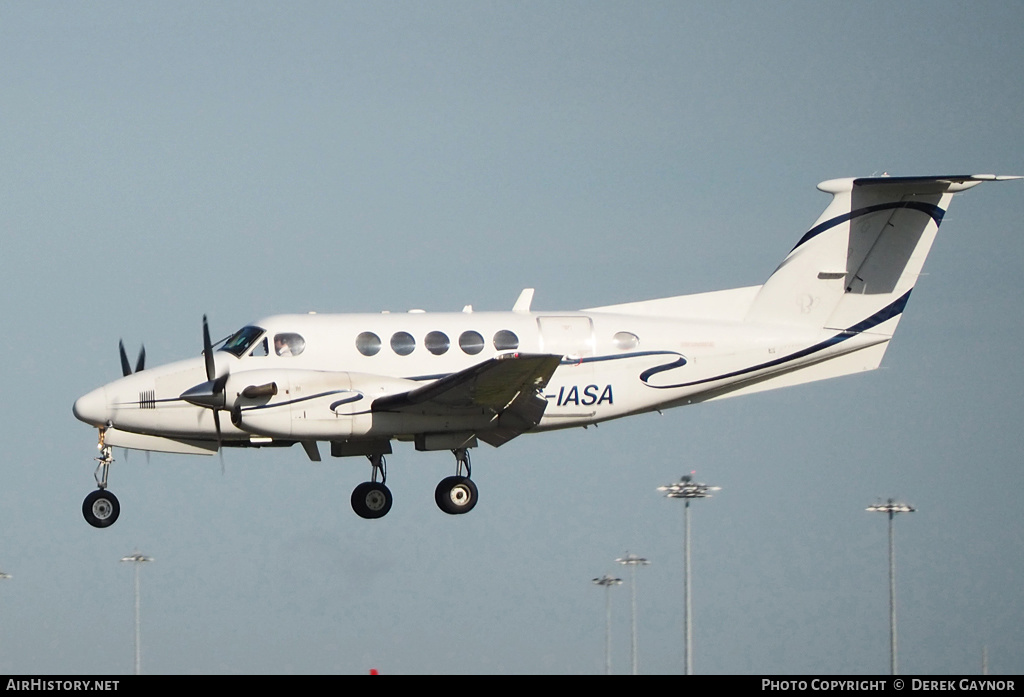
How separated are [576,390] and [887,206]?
649cm

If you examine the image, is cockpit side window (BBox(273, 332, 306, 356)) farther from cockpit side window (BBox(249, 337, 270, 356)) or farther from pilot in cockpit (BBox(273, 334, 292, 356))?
cockpit side window (BBox(249, 337, 270, 356))

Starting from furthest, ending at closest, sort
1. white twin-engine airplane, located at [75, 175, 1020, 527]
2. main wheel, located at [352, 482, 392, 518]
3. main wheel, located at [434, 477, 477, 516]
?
main wheel, located at [352, 482, 392, 518] < main wheel, located at [434, 477, 477, 516] < white twin-engine airplane, located at [75, 175, 1020, 527]

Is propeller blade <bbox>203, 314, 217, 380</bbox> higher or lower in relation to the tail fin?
lower

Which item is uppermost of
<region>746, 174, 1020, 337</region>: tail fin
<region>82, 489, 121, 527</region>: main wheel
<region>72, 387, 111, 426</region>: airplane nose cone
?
<region>746, 174, 1020, 337</region>: tail fin

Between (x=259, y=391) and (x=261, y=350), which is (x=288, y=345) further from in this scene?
(x=259, y=391)

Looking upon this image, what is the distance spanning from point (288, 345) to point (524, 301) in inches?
163

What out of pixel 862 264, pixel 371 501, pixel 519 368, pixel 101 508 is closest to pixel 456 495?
pixel 371 501

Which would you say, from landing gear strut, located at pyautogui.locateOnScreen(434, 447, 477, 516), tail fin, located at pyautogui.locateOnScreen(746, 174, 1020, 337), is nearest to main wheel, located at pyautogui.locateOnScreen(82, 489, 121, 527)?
landing gear strut, located at pyautogui.locateOnScreen(434, 447, 477, 516)

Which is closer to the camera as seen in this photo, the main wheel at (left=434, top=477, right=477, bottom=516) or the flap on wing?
the flap on wing

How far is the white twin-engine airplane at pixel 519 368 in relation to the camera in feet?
74.0

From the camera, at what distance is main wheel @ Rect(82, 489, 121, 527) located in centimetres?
2302

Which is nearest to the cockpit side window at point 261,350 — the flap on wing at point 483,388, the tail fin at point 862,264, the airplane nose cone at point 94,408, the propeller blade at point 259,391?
the propeller blade at point 259,391

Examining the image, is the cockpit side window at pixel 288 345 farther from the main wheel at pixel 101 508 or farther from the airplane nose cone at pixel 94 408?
the main wheel at pixel 101 508
